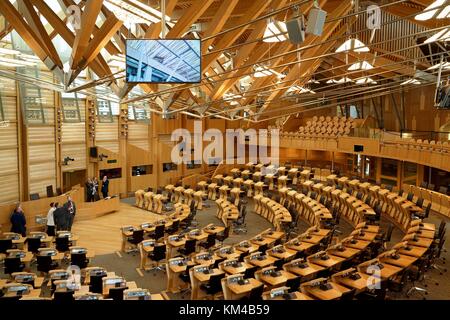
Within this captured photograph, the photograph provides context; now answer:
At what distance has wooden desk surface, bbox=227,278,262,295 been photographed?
10.2 metres

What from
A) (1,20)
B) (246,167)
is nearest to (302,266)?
(1,20)

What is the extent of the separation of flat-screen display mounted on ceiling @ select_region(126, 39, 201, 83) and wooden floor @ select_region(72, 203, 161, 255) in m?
9.25

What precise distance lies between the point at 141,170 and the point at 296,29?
20.9 meters

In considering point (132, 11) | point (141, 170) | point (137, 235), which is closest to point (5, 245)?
point (137, 235)

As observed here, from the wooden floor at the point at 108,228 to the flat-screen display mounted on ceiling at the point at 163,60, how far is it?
364 inches

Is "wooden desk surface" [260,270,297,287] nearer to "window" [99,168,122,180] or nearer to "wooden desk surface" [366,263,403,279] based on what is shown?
"wooden desk surface" [366,263,403,279]

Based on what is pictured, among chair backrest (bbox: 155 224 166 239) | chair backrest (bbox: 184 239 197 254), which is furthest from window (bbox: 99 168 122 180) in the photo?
chair backrest (bbox: 184 239 197 254)

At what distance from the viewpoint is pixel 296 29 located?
661 cm

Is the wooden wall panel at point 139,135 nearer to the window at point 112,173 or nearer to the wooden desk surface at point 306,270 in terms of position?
the window at point 112,173

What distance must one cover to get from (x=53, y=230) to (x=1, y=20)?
8150mm

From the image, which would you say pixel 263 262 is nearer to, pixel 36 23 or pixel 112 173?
pixel 36 23

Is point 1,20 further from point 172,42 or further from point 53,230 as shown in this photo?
point 172,42
